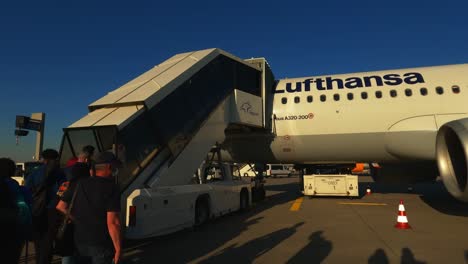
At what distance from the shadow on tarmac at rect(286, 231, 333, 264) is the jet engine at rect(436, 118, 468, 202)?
13.1 feet

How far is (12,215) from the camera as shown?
3074 mm

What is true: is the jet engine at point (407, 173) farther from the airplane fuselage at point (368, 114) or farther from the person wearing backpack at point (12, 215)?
the person wearing backpack at point (12, 215)

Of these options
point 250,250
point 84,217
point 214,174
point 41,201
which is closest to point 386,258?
point 250,250

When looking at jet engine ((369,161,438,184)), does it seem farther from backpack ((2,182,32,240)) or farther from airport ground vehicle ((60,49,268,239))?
backpack ((2,182,32,240))

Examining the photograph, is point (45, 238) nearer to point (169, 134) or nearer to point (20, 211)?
point (20, 211)

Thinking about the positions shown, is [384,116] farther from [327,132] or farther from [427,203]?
[427,203]

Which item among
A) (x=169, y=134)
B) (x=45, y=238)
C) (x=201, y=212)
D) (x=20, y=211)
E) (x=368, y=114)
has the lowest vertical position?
(x=201, y=212)

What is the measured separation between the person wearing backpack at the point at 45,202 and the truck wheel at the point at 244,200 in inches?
272

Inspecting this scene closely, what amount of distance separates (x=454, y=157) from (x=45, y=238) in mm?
10202

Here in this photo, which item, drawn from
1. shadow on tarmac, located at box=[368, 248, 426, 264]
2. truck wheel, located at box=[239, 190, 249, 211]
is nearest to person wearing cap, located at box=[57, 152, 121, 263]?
shadow on tarmac, located at box=[368, 248, 426, 264]

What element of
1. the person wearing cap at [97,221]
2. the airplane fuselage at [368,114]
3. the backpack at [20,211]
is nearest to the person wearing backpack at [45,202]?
the backpack at [20,211]

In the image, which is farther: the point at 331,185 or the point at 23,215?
the point at 331,185

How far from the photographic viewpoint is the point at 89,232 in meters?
3.31

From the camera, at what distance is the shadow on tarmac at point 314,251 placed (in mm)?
5922
